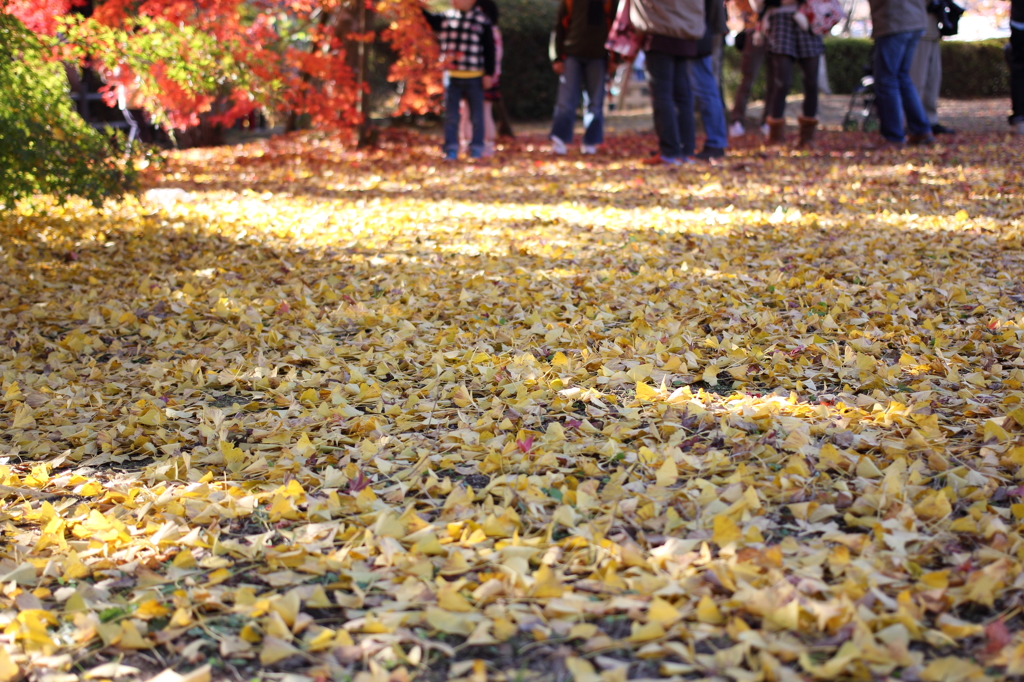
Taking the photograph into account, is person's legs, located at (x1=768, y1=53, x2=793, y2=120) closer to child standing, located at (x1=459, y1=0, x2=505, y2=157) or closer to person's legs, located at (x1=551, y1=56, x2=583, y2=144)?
person's legs, located at (x1=551, y1=56, x2=583, y2=144)

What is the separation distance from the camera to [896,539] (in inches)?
78.5

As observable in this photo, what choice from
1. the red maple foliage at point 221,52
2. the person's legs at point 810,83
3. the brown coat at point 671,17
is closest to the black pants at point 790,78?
the person's legs at point 810,83

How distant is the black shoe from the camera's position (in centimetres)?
864

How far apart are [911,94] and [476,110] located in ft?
14.1

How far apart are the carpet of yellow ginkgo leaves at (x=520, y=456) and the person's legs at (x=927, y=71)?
4730 mm

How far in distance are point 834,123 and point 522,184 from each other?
725cm

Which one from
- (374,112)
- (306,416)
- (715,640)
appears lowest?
(715,640)

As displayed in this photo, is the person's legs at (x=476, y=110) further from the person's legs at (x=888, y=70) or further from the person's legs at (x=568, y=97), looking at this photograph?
the person's legs at (x=888, y=70)

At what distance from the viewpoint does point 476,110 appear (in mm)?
9352

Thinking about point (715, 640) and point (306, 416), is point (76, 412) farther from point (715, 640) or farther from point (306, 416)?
point (715, 640)

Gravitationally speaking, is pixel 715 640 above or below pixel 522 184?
below

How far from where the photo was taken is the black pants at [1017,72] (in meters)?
8.86

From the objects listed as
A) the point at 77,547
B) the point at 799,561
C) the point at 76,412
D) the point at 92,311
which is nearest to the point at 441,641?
the point at 799,561

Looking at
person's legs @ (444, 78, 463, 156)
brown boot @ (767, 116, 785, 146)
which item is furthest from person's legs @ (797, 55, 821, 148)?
person's legs @ (444, 78, 463, 156)
